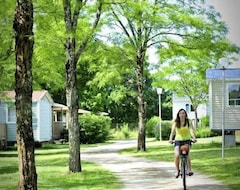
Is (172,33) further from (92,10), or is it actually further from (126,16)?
(92,10)

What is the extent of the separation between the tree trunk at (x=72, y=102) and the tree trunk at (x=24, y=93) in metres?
6.11

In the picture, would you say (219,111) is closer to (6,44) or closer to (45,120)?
(45,120)

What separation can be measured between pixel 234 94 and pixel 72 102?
1456 cm

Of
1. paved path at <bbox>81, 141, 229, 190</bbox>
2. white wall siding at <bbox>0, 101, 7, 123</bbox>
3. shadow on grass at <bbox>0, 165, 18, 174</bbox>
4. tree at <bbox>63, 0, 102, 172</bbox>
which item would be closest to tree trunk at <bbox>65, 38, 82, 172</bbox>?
tree at <bbox>63, 0, 102, 172</bbox>

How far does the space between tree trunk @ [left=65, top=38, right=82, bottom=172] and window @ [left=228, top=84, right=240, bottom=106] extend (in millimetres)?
14332

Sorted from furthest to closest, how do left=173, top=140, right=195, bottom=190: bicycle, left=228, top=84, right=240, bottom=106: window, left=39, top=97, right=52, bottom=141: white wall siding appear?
1. left=39, top=97, right=52, bottom=141: white wall siding
2. left=228, top=84, right=240, bottom=106: window
3. left=173, top=140, right=195, bottom=190: bicycle

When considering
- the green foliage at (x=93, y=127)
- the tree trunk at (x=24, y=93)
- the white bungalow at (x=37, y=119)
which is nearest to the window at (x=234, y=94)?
the green foliage at (x=93, y=127)

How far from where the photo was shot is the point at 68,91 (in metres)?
14.7

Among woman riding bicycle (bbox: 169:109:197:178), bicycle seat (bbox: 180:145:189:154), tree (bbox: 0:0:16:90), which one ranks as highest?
tree (bbox: 0:0:16:90)

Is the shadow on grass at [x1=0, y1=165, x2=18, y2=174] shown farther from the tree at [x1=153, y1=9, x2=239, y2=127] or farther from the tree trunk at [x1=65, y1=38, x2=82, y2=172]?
the tree at [x1=153, y1=9, x2=239, y2=127]

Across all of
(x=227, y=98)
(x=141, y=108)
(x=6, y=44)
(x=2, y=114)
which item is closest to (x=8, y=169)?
(x=6, y=44)

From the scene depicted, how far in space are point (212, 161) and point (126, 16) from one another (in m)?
8.44

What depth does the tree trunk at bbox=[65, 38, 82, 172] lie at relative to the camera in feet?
48.1

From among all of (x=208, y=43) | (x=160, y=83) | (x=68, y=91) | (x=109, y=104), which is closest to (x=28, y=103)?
(x=68, y=91)
